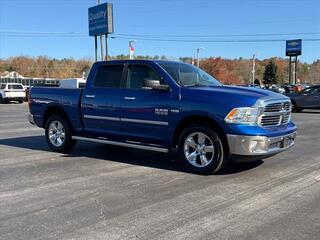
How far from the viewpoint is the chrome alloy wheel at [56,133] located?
Answer: 1040 centimetres

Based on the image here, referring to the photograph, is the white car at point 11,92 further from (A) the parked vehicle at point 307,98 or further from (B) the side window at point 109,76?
(B) the side window at point 109,76

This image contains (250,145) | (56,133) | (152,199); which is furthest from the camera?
(56,133)

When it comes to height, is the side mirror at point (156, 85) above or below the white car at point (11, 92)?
above

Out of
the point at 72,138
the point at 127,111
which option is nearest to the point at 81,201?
the point at 127,111

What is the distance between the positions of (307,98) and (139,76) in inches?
791

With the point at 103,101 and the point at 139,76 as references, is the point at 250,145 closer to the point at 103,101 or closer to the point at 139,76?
the point at 139,76

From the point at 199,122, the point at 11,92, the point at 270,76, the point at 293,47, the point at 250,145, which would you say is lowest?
the point at 11,92

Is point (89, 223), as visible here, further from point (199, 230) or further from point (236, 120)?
point (236, 120)

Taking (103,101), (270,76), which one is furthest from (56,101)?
(270,76)

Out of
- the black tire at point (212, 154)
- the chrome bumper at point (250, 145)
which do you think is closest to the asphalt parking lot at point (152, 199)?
the black tire at point (212, 154)

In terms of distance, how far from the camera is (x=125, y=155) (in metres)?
10.0

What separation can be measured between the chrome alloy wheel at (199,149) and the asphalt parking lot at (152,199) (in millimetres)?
270

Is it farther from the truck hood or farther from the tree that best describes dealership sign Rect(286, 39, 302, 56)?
the truck hood

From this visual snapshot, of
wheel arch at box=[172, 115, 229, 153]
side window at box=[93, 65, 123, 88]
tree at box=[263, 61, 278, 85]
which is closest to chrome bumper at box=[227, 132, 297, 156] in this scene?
wheel arch at box=[172, 115, 229, 153]
